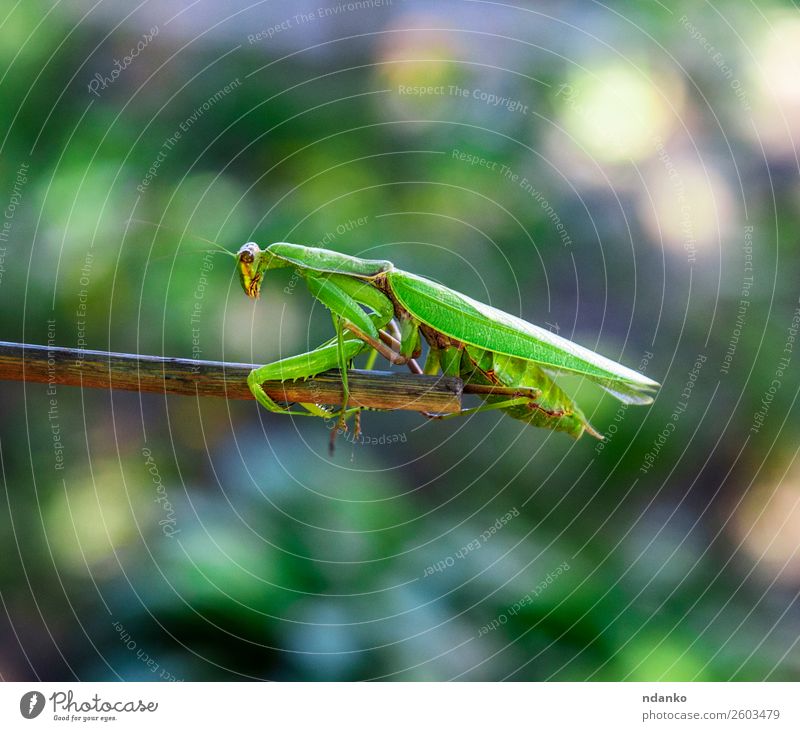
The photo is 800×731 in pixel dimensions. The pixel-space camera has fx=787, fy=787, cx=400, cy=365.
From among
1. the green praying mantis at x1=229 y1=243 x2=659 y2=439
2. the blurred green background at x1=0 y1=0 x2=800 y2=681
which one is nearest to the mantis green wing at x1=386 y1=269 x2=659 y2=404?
the green praying mantis at x1=229 y1=243 x2=659 y2=439

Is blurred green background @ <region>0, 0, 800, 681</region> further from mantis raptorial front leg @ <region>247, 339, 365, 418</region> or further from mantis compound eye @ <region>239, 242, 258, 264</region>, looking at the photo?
mantis raptorial front leg @ <region>247, 339, 365, 418</region>

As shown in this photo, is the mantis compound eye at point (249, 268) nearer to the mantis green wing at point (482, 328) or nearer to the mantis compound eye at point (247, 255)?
the mantis compound eye at point (247, 255)

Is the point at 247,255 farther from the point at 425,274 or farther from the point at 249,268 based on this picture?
the point at 425,274

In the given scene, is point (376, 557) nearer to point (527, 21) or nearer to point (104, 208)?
point (104, 208)

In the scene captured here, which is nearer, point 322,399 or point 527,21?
point 322,399
